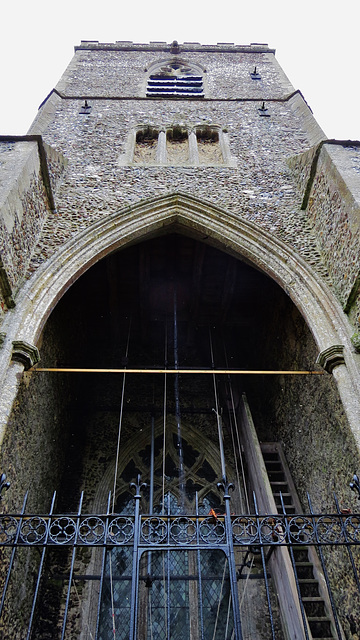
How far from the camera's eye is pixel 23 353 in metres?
4.35

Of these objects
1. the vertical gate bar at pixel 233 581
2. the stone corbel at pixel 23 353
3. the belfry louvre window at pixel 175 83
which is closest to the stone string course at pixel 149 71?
the belfry louvre window at pixel 175 83

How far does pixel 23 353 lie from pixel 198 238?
Answer: 10.3ft

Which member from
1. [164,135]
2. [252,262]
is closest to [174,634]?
[252,262]

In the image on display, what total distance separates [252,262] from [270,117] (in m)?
4.98

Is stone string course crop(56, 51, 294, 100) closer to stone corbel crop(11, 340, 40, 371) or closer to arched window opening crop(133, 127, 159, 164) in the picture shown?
arched window opening crop(133, 127, 159, 164)

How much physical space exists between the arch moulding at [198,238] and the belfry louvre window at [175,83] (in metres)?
5.54

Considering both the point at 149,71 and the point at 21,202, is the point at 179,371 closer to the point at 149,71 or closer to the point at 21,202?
the point at 21,202

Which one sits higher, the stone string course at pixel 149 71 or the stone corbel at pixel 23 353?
the stone string course at pixel 149 71

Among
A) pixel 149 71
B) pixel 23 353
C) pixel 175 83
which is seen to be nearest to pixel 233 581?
pixel 23 353

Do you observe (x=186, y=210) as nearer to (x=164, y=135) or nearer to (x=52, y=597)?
(x=164, y=135)

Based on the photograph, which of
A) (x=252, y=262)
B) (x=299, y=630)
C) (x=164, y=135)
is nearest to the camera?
(x=299, y=630)

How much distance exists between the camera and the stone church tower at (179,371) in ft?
14.4

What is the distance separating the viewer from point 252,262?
5.84 metres

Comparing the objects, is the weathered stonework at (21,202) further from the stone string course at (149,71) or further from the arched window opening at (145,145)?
the stone string course at (149,71)
